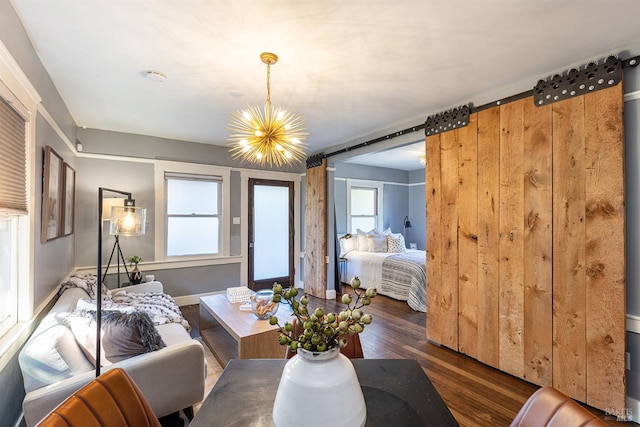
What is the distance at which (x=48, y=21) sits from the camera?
70.6 inches

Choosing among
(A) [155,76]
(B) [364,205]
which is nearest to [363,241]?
(B) [364,205]

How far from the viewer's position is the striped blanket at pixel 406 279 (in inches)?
175

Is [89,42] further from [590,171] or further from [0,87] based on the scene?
[590,171]

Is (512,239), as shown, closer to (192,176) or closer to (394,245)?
(394,245)

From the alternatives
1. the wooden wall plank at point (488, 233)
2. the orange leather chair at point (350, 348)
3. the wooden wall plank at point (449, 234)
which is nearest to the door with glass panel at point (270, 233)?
the wooden wall plank at point (449, 234)

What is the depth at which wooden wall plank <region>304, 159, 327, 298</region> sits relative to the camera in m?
4.88

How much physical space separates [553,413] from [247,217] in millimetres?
4686

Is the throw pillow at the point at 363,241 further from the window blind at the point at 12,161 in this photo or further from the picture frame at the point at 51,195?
the window blind at the point at 12,161

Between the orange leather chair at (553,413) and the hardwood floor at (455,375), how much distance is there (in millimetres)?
1314

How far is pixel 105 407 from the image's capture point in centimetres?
96

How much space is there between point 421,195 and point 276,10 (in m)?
→ 6.60

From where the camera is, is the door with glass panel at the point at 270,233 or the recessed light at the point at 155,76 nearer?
the recessed light at the point at 155,76

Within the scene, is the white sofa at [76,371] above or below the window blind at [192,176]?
below

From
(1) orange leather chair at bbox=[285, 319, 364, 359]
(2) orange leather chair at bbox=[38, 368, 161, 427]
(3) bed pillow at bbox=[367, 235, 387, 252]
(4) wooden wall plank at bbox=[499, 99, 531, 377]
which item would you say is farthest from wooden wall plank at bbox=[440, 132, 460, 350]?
(3) bed pillow at bbox=[367, 235, 387, 252]
